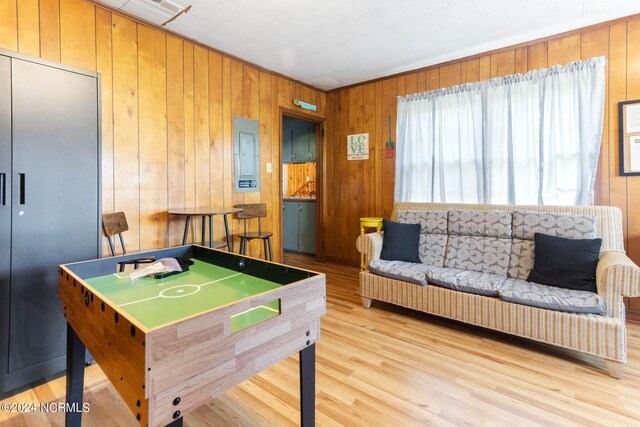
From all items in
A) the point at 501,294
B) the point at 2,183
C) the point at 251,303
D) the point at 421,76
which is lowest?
the point at 501,294

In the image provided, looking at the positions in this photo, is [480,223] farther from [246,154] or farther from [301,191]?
[301,191]

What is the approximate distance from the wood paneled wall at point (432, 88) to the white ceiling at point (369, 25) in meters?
0.14

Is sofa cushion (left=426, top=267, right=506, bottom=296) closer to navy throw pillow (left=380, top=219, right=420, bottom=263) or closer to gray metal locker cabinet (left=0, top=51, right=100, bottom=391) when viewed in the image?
navy throw pillow (left=380, top=219, right=420, bottom=263)

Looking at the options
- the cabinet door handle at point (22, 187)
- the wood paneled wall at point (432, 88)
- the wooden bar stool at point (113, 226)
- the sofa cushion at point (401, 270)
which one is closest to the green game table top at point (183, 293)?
the cabinet door handle at point (22, 187)

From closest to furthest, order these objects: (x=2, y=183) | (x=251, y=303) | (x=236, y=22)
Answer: (x=251, y=303)
(x=2, y=183)
(x=236, y=22)

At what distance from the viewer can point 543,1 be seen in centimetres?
254

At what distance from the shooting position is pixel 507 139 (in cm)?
331

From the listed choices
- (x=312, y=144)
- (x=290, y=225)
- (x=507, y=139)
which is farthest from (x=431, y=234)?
(x=290, y=225)

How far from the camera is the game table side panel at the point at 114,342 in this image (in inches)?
30.5

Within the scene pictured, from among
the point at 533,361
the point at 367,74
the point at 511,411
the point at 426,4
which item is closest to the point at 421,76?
the point at 367,74

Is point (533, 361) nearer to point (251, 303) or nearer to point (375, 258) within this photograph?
point (375, 258)

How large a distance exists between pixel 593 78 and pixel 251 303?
3.56m

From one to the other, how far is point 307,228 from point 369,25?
334cm

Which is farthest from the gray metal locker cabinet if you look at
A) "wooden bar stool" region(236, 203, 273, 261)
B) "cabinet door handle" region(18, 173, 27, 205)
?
"wooden bar stool" region(236, 203, 273, 261)
